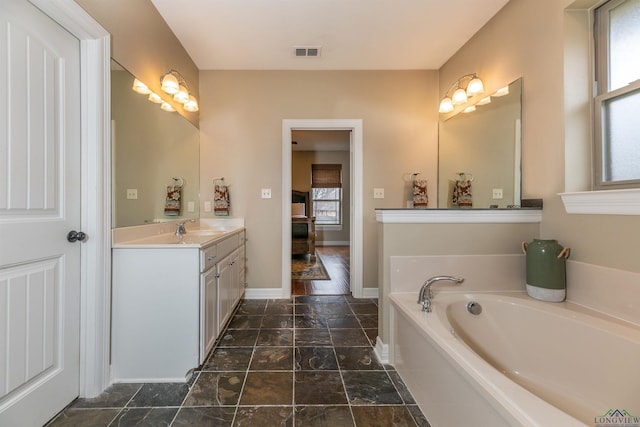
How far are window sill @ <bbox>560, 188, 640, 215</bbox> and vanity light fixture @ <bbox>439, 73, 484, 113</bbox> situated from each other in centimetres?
120

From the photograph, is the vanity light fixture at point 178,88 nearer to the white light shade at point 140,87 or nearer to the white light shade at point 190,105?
the white light shade at point 190,105

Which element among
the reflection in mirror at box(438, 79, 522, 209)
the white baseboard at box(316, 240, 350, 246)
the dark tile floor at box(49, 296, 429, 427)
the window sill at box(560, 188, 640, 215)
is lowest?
the dark tile floor at box(49, 296, 429, 427)

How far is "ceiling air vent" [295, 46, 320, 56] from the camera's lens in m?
2.53

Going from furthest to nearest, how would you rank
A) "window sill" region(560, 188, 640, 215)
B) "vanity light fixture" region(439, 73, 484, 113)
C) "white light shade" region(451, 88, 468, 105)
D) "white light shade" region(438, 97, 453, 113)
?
"white light shade" region(438, 97, 453, 113), "white light shade" region(451, 88, 468, 105), "vanity light fixture" region(439, 73, 484, 113), "window sill" region(560, 188, 640, 215)

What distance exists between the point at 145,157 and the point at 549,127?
2721mm

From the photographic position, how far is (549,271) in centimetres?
153

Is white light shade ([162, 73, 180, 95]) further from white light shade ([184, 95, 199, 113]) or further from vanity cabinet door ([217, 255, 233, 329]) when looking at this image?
vanity cabinet door ([217, 255, 233, 329])

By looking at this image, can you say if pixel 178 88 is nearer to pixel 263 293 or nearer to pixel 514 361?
pixel 263 293

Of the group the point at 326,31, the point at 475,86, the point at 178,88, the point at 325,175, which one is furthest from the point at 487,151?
the point at 325,175

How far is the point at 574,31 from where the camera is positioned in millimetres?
1553

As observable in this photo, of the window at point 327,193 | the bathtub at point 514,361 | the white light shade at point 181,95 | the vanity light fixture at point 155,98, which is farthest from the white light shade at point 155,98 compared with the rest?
the window at point 327,193

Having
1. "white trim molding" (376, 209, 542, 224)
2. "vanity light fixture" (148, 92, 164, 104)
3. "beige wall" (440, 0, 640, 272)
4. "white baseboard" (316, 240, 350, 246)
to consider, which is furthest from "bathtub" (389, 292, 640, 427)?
"white baseboard" (316, 240, 350, 246)

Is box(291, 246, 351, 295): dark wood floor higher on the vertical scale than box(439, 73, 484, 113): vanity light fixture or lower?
lower

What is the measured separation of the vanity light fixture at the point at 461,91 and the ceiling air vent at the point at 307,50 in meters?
1.35
